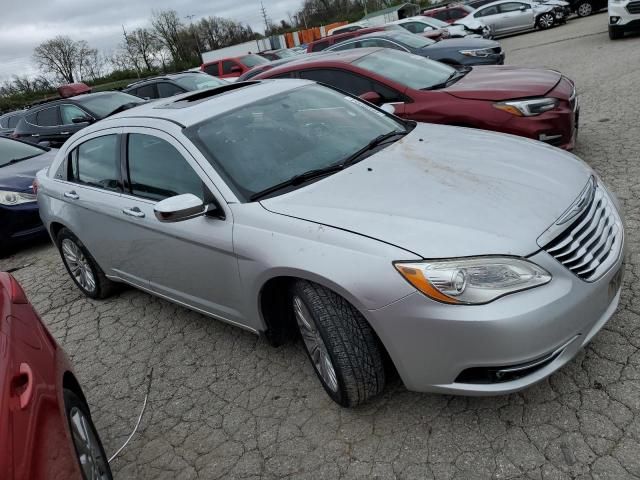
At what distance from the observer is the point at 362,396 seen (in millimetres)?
2600

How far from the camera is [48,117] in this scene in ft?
36.4

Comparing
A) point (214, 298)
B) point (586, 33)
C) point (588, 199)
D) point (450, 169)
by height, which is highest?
point (450, 169)

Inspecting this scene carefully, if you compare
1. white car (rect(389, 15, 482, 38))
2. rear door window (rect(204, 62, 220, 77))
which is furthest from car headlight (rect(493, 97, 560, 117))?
white car (rect(389, 15, 482, 38))

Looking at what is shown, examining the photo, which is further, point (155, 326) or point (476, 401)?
point (155, 326)

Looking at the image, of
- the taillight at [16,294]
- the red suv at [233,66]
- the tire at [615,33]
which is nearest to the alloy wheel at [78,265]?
the taillight at [16,294]

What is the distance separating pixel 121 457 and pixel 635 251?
344cm

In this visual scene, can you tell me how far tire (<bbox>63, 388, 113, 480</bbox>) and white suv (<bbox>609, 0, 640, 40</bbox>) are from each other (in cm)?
1395

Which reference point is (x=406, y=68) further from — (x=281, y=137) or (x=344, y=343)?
(x=344, y=343)

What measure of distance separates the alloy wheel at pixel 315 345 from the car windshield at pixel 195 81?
1032 cm

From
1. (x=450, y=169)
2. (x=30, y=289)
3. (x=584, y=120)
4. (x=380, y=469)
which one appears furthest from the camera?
(x=584, y=120)

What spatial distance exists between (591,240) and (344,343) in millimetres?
1233

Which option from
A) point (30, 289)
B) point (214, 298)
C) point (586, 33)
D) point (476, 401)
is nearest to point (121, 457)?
→ point (214, 298)

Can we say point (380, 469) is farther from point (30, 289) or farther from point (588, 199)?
point (30, 289)

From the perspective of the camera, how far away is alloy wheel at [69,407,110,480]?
2045mm
